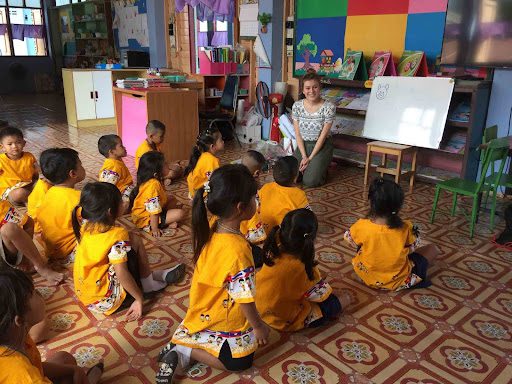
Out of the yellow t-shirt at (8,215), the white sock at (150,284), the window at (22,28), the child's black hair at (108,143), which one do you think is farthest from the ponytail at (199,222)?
the window at (22,28)

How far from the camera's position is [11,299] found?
107 centimetres

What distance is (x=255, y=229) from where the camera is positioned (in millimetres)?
2584

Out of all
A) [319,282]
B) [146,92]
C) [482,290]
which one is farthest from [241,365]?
[146,92]

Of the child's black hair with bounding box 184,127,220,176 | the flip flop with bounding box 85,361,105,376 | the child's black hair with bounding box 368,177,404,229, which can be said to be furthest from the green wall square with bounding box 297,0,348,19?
the flip flop with bounding box 85,361,105,376

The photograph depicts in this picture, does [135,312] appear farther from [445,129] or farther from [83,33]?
[83,33]

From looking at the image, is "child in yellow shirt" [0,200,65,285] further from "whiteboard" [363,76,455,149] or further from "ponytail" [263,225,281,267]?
"whiteboard" [363,76,455,149]

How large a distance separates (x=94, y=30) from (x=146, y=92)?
7.33 metres

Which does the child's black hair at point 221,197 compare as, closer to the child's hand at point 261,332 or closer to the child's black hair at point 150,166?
the child's hand at point 261,332

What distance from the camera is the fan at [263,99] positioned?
5.63 m

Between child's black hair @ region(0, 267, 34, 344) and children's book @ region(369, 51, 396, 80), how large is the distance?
3.86 m

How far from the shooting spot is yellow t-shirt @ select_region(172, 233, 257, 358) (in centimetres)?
148

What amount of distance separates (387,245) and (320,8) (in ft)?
12.0

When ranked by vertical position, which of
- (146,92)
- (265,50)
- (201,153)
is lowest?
(201,153)

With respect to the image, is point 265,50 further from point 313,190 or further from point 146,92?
point 313,190
